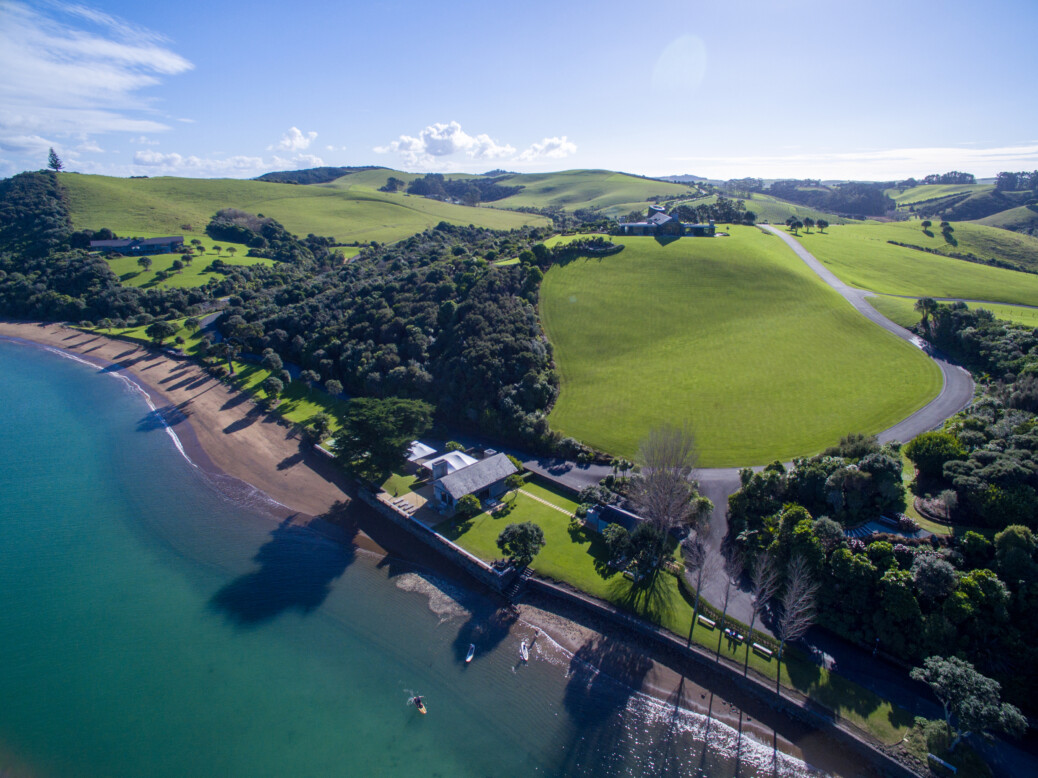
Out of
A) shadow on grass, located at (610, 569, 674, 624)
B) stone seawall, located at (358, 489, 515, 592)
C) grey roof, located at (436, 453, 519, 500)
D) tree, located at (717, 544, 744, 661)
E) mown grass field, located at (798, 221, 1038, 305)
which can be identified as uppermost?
mown grass field, located at (798, 221, 1038, 305)

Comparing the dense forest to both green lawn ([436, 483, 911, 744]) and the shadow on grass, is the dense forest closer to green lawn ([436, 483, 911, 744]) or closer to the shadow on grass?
green lawn ([436, 483, 911, 744])

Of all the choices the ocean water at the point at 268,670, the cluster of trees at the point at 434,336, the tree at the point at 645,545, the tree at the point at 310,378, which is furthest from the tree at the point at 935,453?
the tree at the point at 310,378

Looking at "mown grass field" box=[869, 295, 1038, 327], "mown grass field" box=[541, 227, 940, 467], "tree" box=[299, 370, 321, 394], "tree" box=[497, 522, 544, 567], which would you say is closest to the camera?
"tree" box=[497, 522, 544, 567]

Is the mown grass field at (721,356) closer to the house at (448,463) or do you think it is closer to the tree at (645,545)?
the house at (448,463)

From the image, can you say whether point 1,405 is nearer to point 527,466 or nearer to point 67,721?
point 67,721

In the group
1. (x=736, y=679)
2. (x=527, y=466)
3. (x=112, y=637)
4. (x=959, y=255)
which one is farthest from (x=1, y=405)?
(x=959, y=255)

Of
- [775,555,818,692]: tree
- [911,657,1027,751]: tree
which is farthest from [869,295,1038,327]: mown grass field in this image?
[911,657,1027,751]: tree

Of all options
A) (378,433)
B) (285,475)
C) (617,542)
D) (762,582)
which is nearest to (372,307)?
(285,475)

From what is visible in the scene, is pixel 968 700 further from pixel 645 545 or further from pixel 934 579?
pixel 645 545
